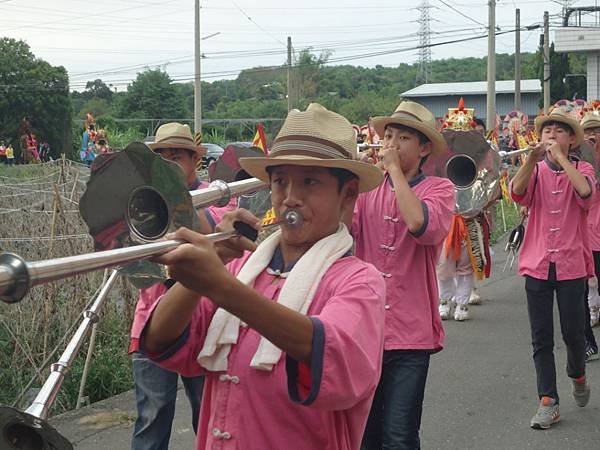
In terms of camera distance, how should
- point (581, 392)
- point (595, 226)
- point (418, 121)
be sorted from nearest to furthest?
point (418, 121) < point (581, 392) < point (595, 226)

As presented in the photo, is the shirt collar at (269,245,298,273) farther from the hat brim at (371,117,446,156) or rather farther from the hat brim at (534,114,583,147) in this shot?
the hat brim at (534,114,583,147)

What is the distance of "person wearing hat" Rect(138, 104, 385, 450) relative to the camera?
2148mm

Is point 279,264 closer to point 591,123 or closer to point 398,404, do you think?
point 398,404

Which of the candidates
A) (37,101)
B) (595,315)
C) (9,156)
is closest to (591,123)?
(595,315)

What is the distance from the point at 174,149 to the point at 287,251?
104 inches

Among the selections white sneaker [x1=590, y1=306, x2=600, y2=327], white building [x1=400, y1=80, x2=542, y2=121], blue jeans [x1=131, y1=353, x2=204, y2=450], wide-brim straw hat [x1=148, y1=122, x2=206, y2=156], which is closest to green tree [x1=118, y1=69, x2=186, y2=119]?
white building [x1=400, y1=80, x2=542, y2=121]

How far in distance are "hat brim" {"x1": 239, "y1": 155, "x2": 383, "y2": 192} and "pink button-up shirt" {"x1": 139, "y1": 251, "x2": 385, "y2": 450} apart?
25cm

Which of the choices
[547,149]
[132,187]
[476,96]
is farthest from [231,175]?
[476,96]

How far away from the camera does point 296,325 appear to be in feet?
6.84

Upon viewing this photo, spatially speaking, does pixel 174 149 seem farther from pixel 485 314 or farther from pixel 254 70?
pixel 254 70

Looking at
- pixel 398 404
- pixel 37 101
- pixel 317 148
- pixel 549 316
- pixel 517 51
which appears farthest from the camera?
pixel 37 101

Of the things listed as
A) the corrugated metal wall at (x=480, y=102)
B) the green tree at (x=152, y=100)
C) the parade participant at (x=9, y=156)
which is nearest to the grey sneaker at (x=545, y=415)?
the parade participant at (x=9, y=156)

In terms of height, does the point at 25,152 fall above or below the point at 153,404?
above

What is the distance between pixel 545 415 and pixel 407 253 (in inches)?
82.9
